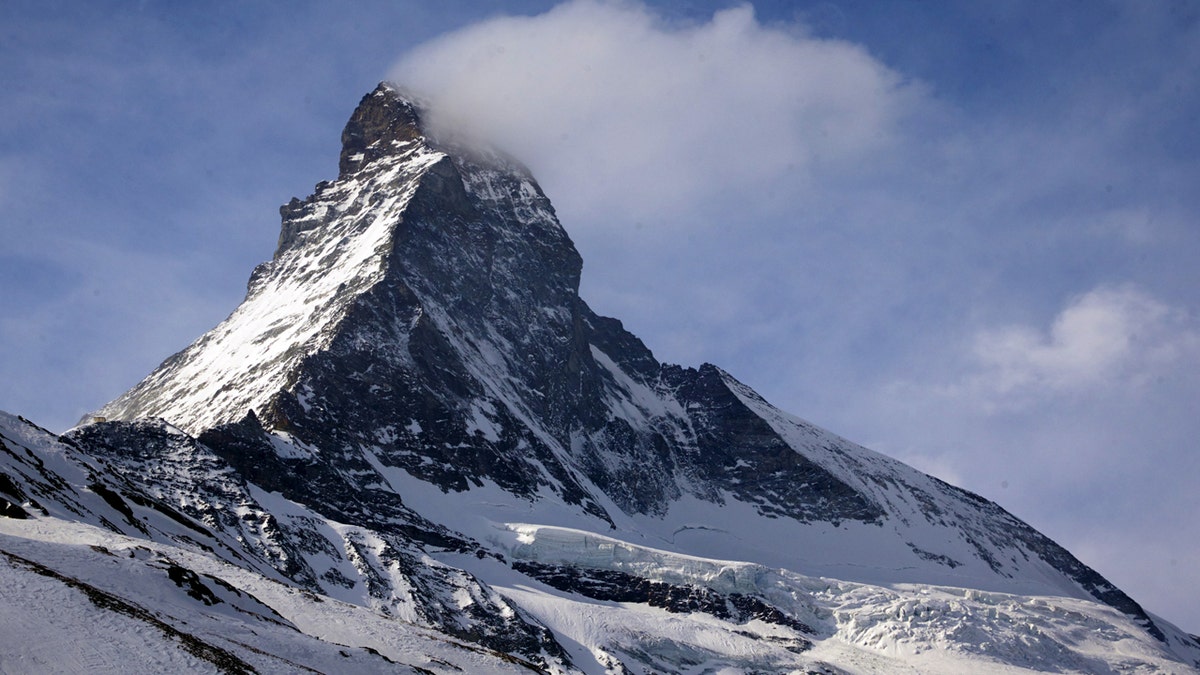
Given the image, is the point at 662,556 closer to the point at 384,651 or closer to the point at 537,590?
the point at 537,590

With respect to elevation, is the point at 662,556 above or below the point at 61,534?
above

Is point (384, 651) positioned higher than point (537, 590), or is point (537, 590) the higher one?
point (537, 590)

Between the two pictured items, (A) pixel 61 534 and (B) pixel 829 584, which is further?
(B) pixel 829 584

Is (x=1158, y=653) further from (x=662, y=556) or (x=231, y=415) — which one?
(x=231, y=415)

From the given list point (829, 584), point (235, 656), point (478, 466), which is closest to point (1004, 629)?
point (829, 584)

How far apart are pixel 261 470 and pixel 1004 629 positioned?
349 feet

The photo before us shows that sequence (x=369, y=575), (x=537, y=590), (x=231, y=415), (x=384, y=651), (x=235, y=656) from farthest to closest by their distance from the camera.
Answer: (x=231, y=415)
(x=537, y=590)
(x=369, y=575)
(x=384, y=651)
(x=235, y=656)

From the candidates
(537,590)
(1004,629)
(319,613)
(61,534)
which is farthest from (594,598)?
(61,534)

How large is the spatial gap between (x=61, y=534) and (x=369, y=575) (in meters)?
66.5

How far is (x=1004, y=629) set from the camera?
553 feet

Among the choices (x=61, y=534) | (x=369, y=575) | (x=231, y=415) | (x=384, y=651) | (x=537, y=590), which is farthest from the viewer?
(x=231, y=415)

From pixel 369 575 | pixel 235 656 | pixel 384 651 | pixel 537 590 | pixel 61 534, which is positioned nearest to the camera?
pixel 235 656

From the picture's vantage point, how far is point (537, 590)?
156 m

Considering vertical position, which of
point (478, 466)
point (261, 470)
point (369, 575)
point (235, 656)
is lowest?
point (235, 656)
